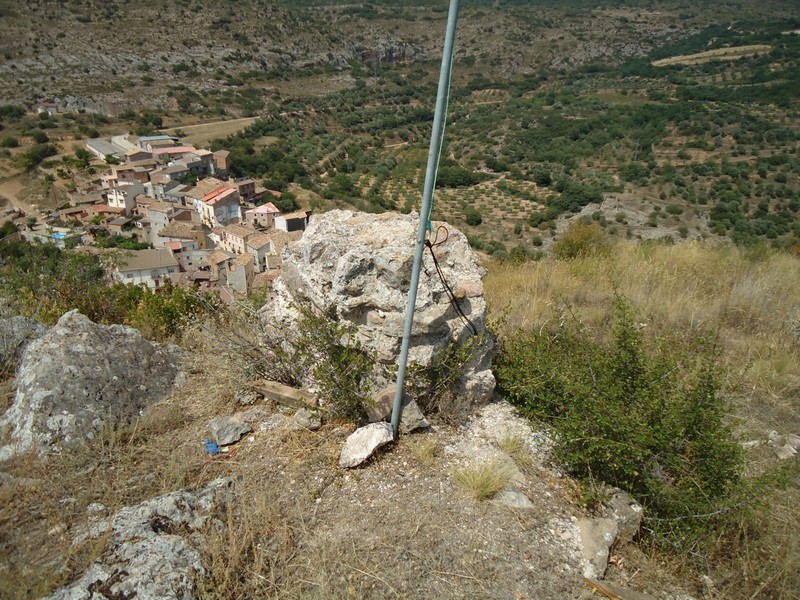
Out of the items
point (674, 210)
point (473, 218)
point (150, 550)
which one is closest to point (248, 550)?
point (150, 550)

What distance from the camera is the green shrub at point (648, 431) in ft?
8.83

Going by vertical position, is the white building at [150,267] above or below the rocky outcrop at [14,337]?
below

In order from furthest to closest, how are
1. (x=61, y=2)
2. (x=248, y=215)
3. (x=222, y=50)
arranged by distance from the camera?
(x=222, y=50) → (x=61, y=2) → (x=248, y=215)

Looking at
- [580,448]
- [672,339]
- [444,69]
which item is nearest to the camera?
[444,69]

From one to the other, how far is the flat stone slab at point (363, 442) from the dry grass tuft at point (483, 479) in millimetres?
526

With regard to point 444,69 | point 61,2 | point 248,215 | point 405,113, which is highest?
point 61,2

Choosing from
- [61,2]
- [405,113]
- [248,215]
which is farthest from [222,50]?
[248,215]

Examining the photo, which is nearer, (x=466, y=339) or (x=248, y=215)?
(x=466, y=339)

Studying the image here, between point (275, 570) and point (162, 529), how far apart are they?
0.67m

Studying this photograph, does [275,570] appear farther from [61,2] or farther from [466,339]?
[61,2]

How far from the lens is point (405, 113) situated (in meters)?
66.3

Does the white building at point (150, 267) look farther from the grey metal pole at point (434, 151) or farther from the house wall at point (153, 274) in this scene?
the grey metal pole at point (434, 151)

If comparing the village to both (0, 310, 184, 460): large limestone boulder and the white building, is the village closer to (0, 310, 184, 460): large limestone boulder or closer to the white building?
the white building

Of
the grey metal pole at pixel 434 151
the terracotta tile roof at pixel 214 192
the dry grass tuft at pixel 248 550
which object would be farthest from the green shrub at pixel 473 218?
the dry grass tuft at pixel 248 550
